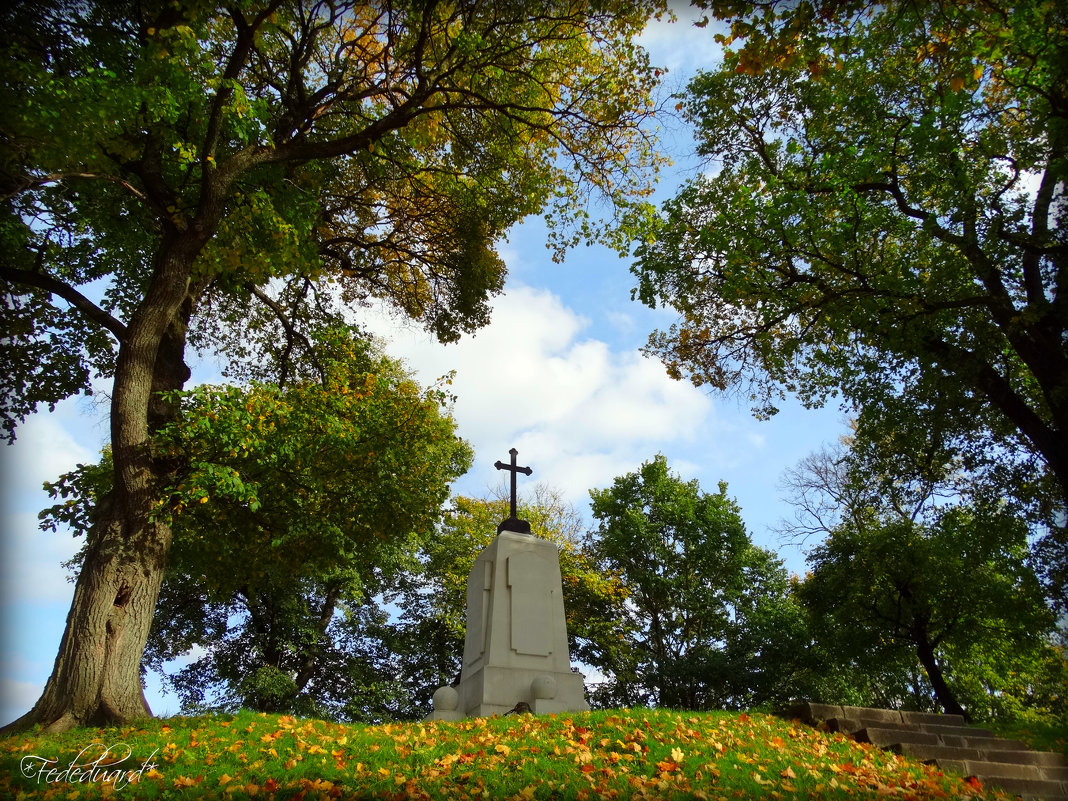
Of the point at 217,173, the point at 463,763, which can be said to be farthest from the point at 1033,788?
the point at 217,173

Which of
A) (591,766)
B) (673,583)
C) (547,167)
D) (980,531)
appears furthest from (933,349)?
(673,583)

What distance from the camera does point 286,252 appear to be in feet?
32.4

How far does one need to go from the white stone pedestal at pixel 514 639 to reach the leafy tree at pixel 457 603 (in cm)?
1038

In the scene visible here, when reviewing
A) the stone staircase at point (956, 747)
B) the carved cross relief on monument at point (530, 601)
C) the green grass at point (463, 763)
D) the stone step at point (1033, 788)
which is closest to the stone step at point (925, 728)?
the stone staircase at point (956, 747)

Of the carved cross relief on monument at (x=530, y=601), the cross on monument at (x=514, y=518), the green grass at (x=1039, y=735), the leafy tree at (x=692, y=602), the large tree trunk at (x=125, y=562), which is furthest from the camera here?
the leafy tree at (x=692, y=602)

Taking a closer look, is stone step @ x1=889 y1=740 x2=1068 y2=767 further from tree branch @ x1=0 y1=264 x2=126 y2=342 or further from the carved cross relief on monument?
tree branch @ x1=0 y1=264 x2=126 y2=342

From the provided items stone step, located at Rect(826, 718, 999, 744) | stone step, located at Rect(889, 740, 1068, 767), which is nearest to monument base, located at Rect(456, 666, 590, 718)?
stone step, located at Rect(826, 718, 999, 744)

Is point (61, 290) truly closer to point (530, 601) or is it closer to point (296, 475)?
point (296, 475)

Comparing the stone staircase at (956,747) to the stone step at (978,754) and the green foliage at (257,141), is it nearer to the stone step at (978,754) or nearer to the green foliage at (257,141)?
the stone step at (978,754)

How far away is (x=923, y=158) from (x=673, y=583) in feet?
54.4

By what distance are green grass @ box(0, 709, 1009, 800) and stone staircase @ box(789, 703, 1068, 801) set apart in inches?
24.7

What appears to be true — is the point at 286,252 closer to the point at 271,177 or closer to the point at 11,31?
the point at 271,177

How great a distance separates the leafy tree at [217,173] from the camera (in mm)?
7566

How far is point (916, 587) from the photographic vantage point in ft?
53.0
